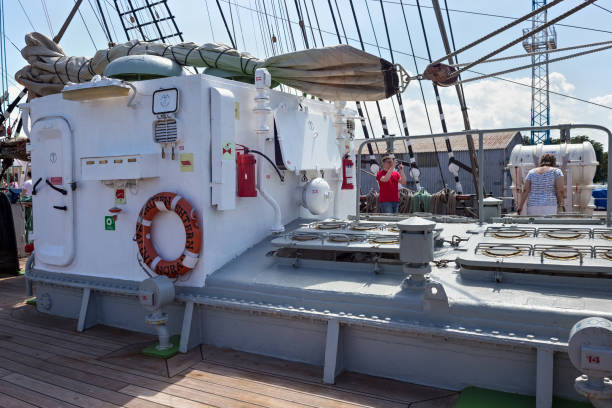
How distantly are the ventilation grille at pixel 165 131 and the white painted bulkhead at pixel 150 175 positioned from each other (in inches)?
2.6

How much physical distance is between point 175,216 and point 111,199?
0.90 meters

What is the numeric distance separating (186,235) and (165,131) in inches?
39.2

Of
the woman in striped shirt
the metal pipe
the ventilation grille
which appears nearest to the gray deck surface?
the metal pipe

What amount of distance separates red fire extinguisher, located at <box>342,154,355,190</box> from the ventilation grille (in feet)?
9.12

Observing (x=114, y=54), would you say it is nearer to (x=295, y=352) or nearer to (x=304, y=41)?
(x=295, y=352)

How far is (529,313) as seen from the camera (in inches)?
117

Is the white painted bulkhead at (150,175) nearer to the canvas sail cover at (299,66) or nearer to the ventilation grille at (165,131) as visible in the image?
the ventilation grille at (165,131)

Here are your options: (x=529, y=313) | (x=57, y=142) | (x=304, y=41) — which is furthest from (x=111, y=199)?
(x=304, y=41)

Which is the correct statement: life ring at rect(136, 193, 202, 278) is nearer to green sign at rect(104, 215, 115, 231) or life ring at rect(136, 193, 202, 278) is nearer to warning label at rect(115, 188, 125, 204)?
warning label at rect(115, 188, 125, 204)

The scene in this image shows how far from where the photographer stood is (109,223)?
16.7 feet

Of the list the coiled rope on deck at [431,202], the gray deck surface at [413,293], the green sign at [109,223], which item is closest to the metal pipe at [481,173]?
Result: the gray deck surface at [413,293]

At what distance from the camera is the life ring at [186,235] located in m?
4.39

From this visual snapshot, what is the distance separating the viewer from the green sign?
5.07 metres

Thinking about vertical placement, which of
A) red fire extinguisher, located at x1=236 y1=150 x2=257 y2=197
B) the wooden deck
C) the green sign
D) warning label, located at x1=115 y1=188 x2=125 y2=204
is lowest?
the wooden deck
